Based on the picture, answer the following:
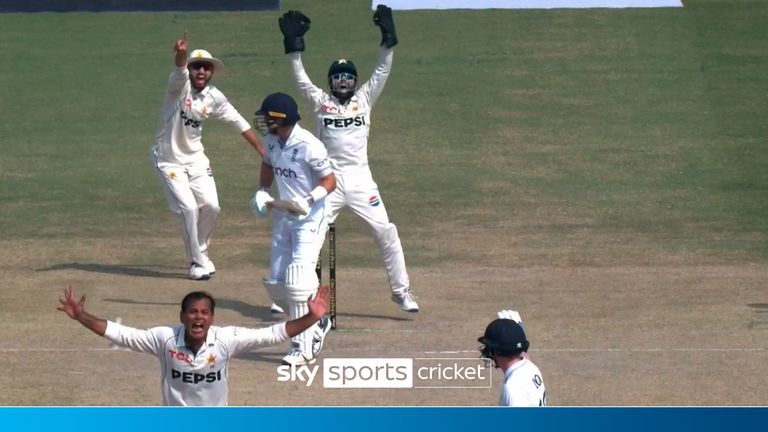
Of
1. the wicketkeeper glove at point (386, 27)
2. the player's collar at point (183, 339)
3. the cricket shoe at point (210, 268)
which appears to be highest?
the wicketkeeper glove at point (386, 27)

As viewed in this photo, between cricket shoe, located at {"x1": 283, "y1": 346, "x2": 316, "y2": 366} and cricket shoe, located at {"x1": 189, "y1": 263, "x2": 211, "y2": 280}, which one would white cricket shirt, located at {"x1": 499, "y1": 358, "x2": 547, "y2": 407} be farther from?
cricket shoe, located at {"x1": 189, "y1": 263, "x2": 211, "y2": 280}

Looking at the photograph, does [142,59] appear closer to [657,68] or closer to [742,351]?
[657,68]

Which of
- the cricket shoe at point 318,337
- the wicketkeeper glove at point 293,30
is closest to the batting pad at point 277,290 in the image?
the cricket shoe at point 318,337

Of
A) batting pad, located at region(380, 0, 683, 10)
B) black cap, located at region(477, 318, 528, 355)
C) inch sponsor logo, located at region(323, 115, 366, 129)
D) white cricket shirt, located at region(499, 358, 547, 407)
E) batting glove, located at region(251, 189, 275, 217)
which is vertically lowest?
white cricket shirt, located at region(499, 358, 547, 407)

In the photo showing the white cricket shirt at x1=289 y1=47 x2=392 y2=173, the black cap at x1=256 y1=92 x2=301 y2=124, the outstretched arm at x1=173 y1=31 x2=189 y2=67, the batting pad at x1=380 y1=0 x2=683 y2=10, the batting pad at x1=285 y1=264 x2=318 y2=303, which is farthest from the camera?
the batting pad at x1=380 y1=0 x2=683 y2=10

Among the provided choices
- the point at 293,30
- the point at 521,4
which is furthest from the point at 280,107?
the point at 521,4

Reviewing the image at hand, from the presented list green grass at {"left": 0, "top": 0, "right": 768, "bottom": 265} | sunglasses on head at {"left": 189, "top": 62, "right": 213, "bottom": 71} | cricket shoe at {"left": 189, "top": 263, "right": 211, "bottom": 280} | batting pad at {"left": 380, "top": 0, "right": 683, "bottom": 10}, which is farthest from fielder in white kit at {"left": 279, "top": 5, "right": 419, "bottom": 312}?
batting pad at {"left": 380, "top": 0, "right": 683, "bottom": 10}

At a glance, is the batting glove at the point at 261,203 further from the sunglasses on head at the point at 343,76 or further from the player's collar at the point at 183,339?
the player's collar at the point at 183,339
